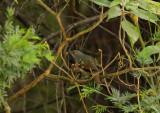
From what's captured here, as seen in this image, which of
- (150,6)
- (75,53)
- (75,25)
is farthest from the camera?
(75,25)

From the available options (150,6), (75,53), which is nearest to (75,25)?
(75,53)

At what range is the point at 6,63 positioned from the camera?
713 mm

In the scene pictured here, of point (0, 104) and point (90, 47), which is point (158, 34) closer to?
point (0, 104)

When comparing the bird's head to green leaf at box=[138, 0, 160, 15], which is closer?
green leaf at box=[138, 0, 160, 15]

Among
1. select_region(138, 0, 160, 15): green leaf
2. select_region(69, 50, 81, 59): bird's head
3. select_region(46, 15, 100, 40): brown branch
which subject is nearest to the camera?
select_region(138, 0, 160, 15): green leaf

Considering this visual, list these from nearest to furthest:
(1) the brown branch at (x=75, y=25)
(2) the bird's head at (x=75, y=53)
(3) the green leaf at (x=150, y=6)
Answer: (3) the green leaf at (x=150, y=6), (2) the bird's head at (x=75, y=53), (1) the brown branch at (x=75, y=25)

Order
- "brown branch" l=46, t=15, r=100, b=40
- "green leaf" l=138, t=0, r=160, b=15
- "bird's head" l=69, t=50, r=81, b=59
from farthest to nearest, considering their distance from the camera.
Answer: "brown branch" l=46, t=15, r=100, b=40 < "bird's head" l=69, t=50, r=81, b=59 < "green leaf" l=138, t=0, r=160, b=15

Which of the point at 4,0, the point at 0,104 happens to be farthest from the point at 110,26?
the point at 0,104

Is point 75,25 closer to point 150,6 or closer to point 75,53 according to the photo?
point 75,53

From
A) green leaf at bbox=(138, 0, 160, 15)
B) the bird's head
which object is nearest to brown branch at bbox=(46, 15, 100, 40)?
the bird's head

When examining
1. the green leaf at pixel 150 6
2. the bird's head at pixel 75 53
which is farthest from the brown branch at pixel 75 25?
the green leaf at pixel 150 6

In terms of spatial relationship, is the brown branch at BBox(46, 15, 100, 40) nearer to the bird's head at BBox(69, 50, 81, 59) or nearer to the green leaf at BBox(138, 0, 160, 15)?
the bird's head at BBox(69, 50, 81, 59)

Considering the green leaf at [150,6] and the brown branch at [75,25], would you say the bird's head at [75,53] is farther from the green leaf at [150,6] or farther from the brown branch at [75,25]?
the green leaf at [150,6]

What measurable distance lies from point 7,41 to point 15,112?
2589 mm
